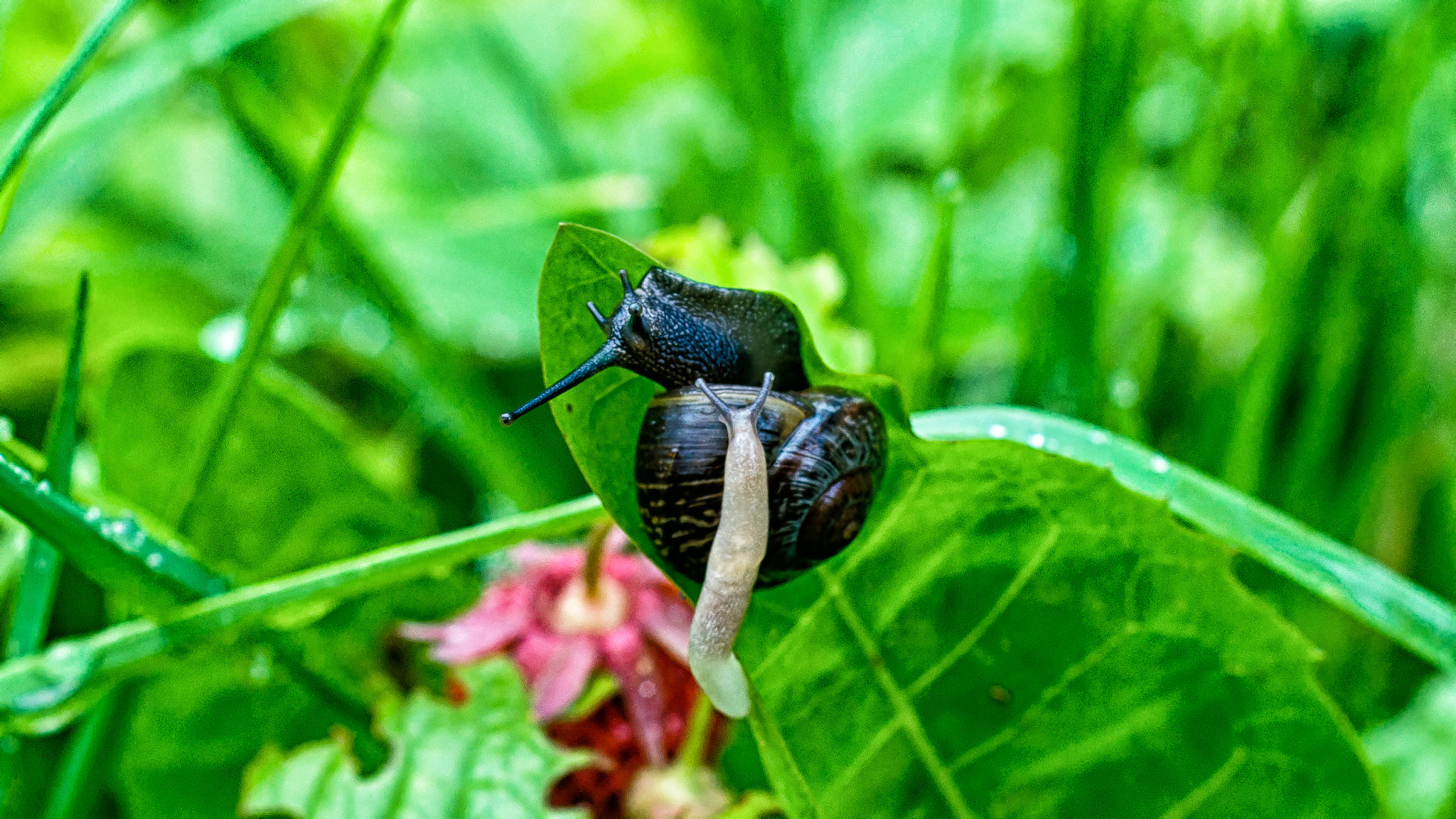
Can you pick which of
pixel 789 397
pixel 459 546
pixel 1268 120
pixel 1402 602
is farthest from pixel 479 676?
pixel 1268 120

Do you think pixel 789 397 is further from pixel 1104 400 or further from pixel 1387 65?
pixel 1387 65

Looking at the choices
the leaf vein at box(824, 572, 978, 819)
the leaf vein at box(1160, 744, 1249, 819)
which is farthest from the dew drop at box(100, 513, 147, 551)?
the leaf vein at box(1160, 744, 1249, 819)

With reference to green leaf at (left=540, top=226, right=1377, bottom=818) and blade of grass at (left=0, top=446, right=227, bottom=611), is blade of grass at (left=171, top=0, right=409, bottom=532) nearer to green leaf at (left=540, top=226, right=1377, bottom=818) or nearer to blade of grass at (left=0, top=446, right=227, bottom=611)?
blade of grass at (left=0, top=446, right=227, bottom=611)

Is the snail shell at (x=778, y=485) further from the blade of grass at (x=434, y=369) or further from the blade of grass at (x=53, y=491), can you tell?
the blade of grass at (x=434, y=369)

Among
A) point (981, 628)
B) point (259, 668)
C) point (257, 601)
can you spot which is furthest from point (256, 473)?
point (981, 628)

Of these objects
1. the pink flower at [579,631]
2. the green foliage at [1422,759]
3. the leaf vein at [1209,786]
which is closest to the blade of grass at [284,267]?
the pink flower at [579,631]

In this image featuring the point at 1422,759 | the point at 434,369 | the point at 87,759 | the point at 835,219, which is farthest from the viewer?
the point at 835,219

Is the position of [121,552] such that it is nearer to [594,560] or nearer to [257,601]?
[257,601]

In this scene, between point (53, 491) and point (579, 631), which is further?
point (579, 631)
